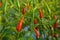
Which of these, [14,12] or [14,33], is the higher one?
[14,12]

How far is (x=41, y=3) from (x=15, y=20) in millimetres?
Result: 227

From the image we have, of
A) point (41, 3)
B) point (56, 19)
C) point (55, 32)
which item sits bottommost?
point (55, 32)

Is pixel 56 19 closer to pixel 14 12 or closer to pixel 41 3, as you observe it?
pixel 41 3

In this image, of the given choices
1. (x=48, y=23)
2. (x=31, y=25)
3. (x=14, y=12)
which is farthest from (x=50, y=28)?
(x=14, y=12)

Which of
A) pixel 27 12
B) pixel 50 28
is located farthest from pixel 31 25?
pixel 50 28

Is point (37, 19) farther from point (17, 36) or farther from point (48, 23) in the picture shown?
point (17, 36)

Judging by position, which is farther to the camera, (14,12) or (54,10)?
(54,10)

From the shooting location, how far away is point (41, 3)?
1.23m

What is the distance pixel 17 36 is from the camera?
1.15 meters

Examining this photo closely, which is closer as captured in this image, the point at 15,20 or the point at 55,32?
the point at 15,20

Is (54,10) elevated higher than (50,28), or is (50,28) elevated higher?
(54,10)

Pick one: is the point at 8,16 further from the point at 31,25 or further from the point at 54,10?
the point at 54,10

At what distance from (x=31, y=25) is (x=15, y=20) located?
0.11 m

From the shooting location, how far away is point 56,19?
129cm
